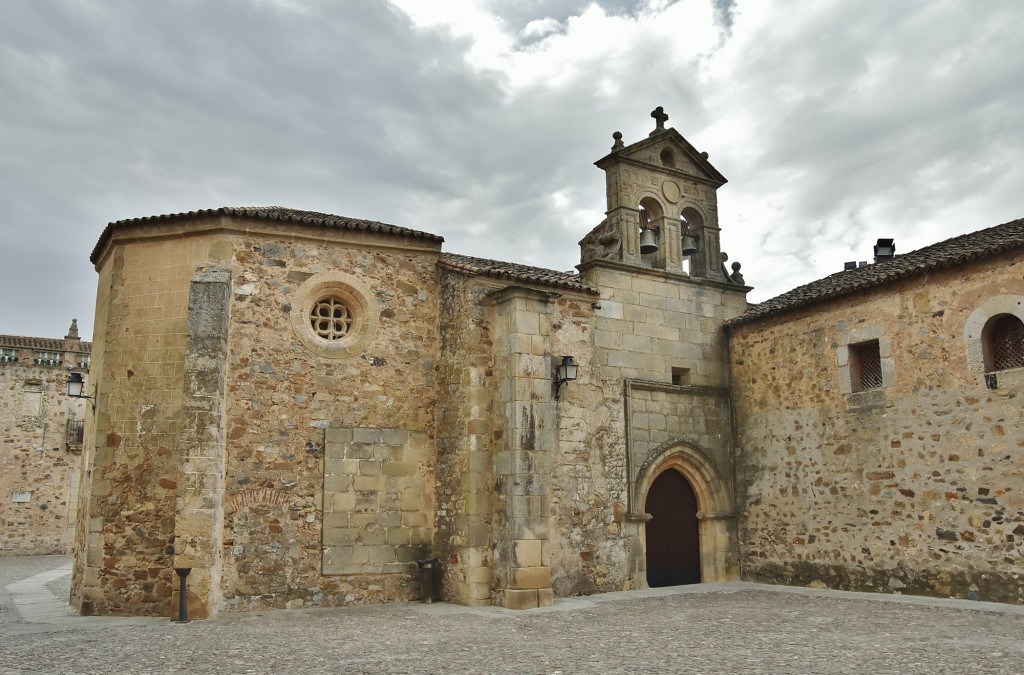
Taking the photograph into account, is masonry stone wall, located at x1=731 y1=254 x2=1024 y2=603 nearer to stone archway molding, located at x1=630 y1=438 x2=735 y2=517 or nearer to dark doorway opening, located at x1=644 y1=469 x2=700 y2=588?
stone archway molding, located at x1=630 y1=438 x2=735 y2=517

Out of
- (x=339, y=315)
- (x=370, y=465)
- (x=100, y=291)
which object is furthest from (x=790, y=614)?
(x=100, y=291)

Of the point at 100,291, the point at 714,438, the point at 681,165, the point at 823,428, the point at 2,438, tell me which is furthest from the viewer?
the point at 2,438

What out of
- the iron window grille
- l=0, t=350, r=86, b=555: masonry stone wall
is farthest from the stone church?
l=0, t=350, r=86, b=555: masonry stone wall

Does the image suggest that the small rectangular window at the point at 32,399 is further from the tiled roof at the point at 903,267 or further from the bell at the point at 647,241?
the tiled roof at the point at 903,267

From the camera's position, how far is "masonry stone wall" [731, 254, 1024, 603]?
1053 centimetres

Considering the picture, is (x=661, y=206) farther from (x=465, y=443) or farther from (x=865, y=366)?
(x=465, y=443)

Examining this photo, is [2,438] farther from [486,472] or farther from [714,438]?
[714,438]

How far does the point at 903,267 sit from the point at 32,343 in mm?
25127

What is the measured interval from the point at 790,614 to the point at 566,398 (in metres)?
4.38

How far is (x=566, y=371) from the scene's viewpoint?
38.4 feet

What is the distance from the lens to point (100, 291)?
39.5 ft

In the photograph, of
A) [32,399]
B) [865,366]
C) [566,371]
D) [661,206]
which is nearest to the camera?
[566,371]

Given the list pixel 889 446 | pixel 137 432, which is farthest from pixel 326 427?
pixel 889 446

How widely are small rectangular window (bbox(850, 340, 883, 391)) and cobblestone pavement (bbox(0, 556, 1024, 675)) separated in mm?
3197
